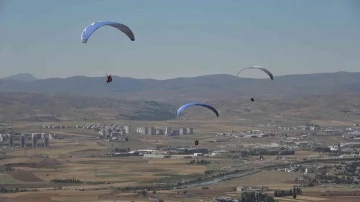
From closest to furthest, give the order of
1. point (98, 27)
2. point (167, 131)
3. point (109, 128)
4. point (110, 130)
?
point (98, 27) → point (110, 130) → point (167, 131) → point (109, 128)

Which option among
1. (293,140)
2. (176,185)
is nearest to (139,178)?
(176,185)

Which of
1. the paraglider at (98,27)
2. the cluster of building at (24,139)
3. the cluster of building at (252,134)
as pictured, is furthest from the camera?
the cluster of building at (252,134)

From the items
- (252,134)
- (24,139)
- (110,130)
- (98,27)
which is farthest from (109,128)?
(98,27)

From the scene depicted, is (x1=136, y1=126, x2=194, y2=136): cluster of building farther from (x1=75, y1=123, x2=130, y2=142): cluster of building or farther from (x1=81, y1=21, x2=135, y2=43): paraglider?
(x1=81, y1=21, x2=135, y2=43): paraglider

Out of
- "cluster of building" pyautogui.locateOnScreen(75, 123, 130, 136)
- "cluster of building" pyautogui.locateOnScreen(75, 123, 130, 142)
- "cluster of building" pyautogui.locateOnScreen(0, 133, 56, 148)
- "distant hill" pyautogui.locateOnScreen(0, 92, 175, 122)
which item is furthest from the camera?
"distant hill" pyautogui.locateOnScreen(0, 92, 175, 122)

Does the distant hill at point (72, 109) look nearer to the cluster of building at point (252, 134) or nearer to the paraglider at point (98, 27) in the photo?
the cluster of building at point (252, 134)

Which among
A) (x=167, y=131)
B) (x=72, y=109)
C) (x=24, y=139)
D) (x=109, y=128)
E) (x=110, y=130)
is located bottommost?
(x=24, y=139)

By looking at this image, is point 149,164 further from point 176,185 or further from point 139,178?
point 176,185

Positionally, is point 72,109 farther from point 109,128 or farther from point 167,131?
point 167,131


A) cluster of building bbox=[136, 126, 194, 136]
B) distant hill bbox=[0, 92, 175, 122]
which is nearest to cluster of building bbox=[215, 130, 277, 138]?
cluster of building bbox=[136, 126, 194, 136]

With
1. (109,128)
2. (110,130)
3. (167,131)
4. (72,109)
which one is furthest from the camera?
(72,109)

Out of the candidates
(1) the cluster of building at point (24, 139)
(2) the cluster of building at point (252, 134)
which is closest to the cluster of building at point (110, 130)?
(1) the cluster of building at point (24, 139)

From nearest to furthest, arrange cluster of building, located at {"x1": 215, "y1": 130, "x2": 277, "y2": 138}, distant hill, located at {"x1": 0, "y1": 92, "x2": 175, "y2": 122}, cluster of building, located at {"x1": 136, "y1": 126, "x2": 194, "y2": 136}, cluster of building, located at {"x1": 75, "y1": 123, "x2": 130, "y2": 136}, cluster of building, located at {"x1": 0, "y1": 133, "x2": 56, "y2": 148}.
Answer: cluster of building, located at {"x1": 0, "y1": 133, "x2": 56, "y2": 148} < cluster of building, located at {"x1": 215, "y1": 130, "x2": 277, "y2": 138} < cluster of building, located at {"x1": 75, "y1": 123, "x2": 130, "y2": 136} < cluster of building, located at {"x1": 136, "y1": 126, "x2": 194, "y2": 136} < distant hill, located at {"x1": 0, "y1": 92, "x2": 175, "y2": 122}
